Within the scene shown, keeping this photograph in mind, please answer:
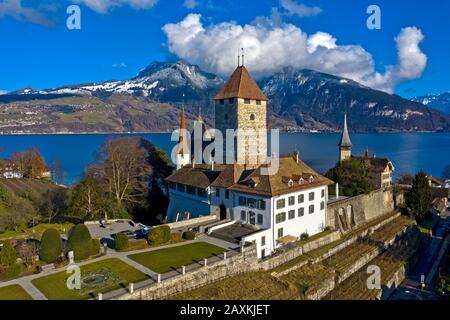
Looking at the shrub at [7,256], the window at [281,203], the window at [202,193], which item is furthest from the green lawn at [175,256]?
the window at [202,193]

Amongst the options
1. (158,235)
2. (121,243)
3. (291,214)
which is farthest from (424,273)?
(121,243)

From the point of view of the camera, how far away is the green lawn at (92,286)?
65.3 feet

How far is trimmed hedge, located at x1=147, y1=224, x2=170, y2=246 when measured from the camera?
95.5 ft

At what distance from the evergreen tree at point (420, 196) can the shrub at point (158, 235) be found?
38.2 meters

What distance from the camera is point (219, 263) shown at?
24922mm

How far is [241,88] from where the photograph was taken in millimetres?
41531

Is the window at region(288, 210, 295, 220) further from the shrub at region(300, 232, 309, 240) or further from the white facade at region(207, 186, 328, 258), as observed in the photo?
the shrub at region(300, 232, 309, 240)

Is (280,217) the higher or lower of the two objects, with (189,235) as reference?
higher

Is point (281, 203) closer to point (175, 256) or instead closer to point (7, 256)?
point (175, 256)

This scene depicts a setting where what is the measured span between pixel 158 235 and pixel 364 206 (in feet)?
99.0

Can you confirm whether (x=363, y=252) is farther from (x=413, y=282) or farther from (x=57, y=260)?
(x=57, y=260)

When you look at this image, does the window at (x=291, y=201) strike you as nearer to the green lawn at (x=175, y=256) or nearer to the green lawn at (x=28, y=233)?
the green lawn at (x=175, y=256)
